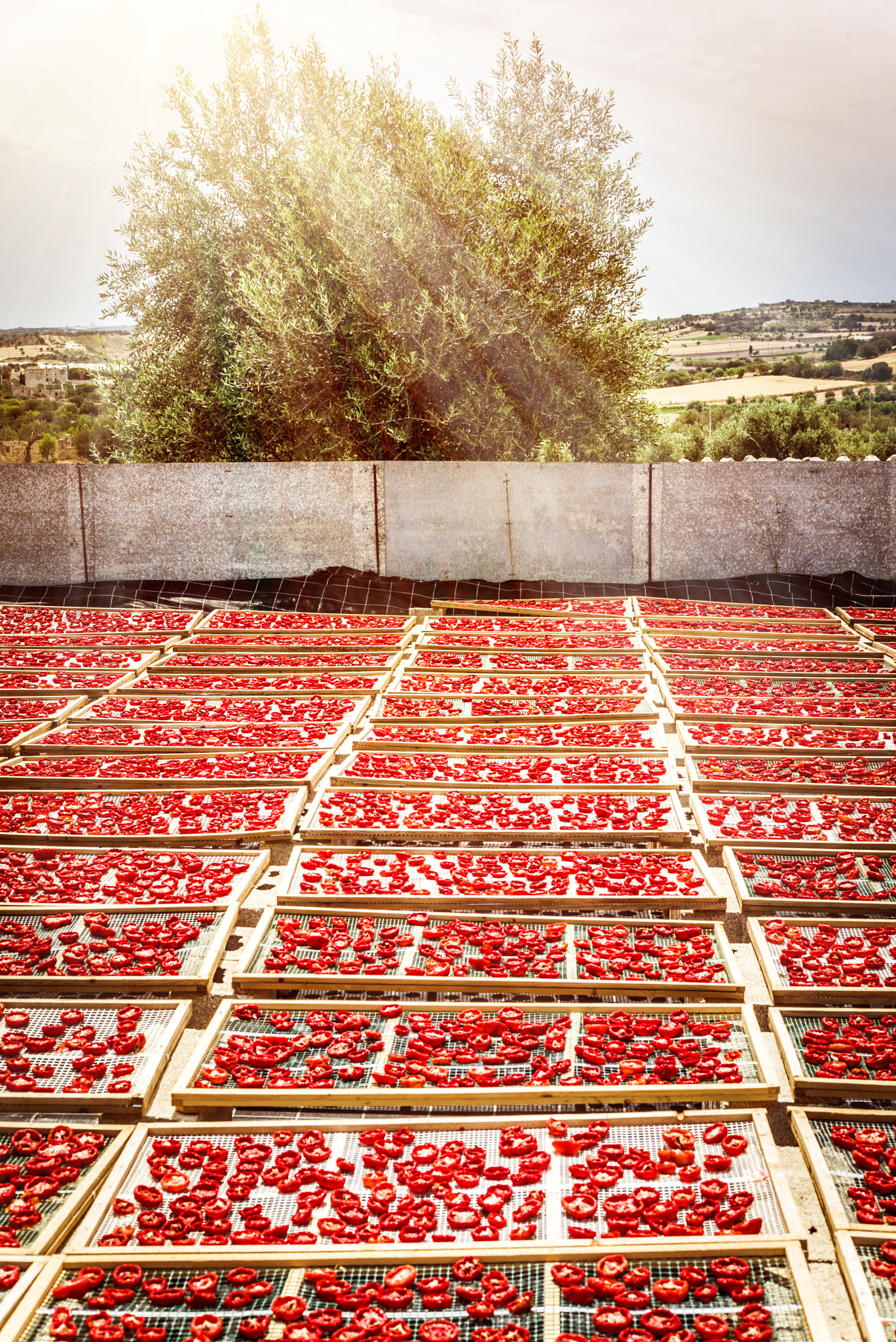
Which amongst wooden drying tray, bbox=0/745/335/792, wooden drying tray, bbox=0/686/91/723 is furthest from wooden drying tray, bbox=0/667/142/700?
wooden drying tray, bbox=0/745/335/792

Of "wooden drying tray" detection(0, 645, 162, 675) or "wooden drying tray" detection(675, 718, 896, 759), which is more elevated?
"wooden drying tray" detection(0, 645, 162, 675)

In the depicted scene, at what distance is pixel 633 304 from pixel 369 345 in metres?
3.63

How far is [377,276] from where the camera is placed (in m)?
10.4

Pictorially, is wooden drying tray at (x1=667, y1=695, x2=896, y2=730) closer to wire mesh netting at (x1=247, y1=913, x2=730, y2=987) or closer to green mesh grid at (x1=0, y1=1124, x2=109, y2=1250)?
wire mesh netting at (x1=247, y1=913, x2=730, y2=987)

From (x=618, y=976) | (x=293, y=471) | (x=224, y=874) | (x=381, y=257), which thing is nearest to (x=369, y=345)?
(x=381, y=257)

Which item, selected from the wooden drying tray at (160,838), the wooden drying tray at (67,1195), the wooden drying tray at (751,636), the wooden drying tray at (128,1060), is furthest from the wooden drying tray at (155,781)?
the wooden drying tray at (751,636)

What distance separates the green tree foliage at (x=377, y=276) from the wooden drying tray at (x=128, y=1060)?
8743 millimetres

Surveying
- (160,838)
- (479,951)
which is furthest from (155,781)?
(479,951)

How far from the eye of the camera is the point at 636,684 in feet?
20.9

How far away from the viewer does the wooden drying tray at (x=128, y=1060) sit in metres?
2.49

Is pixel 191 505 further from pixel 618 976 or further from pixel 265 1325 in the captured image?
pixel 265 1325

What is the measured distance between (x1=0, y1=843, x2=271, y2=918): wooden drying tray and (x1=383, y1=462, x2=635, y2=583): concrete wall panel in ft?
18.5

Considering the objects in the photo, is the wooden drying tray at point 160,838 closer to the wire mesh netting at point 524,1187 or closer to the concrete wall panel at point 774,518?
the wire mesh netting at point 524,1187

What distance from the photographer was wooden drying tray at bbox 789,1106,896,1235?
207 centimetres
